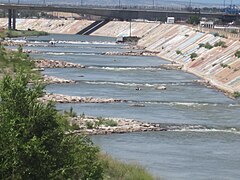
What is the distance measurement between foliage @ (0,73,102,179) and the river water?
966 centimetres

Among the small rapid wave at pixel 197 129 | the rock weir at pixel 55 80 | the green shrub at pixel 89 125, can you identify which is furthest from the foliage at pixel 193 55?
the green shrub at pixel 89 125

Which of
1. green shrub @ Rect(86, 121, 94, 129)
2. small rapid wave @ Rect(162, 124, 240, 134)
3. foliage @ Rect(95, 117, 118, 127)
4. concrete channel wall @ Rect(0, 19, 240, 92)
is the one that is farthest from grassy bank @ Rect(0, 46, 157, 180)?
concrete channel wall @ Rect(0, 19, 240, 92)

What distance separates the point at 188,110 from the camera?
4447 centimetres

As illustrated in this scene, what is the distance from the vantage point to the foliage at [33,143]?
14.9m

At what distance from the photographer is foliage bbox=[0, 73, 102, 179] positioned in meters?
14.9

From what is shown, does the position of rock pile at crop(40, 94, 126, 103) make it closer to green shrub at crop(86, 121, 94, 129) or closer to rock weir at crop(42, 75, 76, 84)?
rock weir at crop(42, 75, 76, 84)

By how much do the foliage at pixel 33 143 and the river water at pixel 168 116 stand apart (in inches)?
381

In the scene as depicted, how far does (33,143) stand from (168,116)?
26822mm

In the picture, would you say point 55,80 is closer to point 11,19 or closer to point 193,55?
point 193,55

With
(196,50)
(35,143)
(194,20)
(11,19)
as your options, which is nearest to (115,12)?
(194,20)

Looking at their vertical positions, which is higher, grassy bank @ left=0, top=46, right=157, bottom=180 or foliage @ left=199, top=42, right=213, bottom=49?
grassy bank @ left=0, top=46, right=157, bottom=180

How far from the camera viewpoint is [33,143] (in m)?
14.8

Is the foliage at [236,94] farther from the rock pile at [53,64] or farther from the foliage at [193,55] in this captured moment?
the foliage at [193,55]

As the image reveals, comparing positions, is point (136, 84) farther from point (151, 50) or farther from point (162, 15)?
point (162, 15)
